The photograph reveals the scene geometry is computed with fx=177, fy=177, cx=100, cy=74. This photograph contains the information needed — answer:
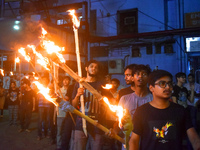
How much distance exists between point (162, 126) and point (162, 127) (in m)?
0.01

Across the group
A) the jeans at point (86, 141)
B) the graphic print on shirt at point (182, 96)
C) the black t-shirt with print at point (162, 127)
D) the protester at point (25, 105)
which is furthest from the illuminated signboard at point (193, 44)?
the black t-shirt with print at point (162, 127)

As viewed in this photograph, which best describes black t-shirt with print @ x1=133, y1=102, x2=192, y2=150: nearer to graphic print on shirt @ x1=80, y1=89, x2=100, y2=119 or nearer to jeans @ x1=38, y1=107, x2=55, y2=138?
graphic print on shirt @ x1=80, y1=89, x2=100, y2=119

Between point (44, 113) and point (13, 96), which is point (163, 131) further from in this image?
point (13, 96)

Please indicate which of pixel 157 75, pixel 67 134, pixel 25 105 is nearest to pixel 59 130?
pixel 67 134

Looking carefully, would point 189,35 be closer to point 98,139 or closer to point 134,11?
point 134,11

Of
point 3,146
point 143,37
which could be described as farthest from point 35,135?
point 143,37

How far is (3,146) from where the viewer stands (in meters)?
5.96

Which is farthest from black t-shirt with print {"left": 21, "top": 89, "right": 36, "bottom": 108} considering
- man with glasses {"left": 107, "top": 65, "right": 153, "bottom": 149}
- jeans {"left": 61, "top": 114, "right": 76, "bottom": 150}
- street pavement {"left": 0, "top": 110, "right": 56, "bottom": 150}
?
man with glasses {"left": 107, "top": 65, "right": 153, "bottom": 149}

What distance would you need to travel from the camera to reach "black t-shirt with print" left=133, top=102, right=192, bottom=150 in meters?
2.00

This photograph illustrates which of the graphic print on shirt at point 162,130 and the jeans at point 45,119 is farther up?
the graphic print on shirt at point 162,130

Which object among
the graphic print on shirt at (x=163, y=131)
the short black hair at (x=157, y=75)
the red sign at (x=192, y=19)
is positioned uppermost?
the red sign at (x=192, y=19)

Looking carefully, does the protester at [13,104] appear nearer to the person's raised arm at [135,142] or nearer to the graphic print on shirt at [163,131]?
the person's raised arm at [135,142]

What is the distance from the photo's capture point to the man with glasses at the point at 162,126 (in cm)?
200

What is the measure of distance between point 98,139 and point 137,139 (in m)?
1.16
